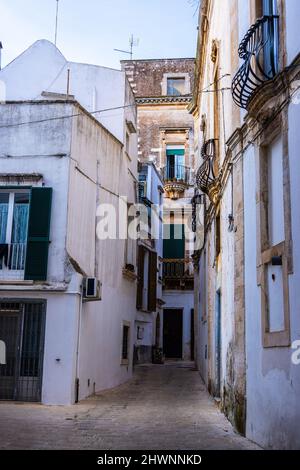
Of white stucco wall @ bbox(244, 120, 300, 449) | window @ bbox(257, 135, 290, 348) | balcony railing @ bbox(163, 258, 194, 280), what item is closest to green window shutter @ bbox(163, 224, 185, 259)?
balcony railing @ bbox(163, 258, 194, 280)

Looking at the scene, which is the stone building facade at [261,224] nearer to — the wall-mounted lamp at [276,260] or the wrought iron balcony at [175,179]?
the wall-mounted lamp at [276,260]

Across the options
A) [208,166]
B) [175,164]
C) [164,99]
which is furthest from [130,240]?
[164,99]

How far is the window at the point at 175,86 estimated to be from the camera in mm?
32469

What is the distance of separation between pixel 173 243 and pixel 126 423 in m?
20.9

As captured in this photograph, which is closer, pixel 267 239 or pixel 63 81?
pixel 267 239

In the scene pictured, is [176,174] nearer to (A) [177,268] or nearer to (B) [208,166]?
(A) [177,268]

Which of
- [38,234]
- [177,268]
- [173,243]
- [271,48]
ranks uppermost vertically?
[173,243]

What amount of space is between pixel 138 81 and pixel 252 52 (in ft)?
83.2

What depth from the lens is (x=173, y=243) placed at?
30.9 m

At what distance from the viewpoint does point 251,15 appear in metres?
9.17

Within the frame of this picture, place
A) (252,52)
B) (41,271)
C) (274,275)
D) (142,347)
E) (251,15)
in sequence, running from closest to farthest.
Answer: (274,275)
(252,52)
(251,15)
(41,271)
(142,347)

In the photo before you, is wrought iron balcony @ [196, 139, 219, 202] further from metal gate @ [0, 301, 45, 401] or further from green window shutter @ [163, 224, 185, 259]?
green window shutter @ [163, 224, 185, 259]
